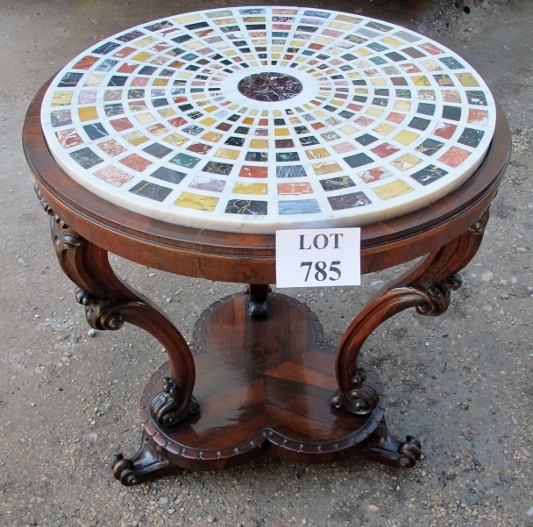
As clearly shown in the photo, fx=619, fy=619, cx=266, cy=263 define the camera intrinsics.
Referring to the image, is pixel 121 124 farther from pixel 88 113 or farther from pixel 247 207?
pixel 247 207

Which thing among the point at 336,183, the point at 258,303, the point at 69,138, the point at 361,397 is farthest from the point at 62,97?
the point at 361,397

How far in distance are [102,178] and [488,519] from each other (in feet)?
3.85

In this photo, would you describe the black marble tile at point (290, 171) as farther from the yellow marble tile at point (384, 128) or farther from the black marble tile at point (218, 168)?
the yellow marble tile at point (384, 128)

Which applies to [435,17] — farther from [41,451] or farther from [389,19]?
[41,451]

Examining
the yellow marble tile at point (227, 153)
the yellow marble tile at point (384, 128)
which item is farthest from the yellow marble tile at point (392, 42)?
the yellow marble tile at point (227, 153)

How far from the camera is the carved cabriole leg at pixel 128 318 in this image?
3.97 ft

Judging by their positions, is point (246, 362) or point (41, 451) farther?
point (246, 362)

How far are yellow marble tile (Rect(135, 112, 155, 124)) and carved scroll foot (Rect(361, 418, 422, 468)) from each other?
3.02 ft

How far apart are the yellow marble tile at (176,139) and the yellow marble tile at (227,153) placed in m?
0.07

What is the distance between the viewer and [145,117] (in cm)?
122

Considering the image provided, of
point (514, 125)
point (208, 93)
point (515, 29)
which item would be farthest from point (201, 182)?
point (515, 29)

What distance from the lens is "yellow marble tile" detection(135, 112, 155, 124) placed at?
3.97 ft

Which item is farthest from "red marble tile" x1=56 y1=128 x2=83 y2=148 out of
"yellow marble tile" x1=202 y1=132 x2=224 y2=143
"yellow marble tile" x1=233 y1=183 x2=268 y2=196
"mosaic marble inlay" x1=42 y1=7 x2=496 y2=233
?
"yellow marble tile" x1=233 y1=183 x2=268 y2=196

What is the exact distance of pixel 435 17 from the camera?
12.7ft
